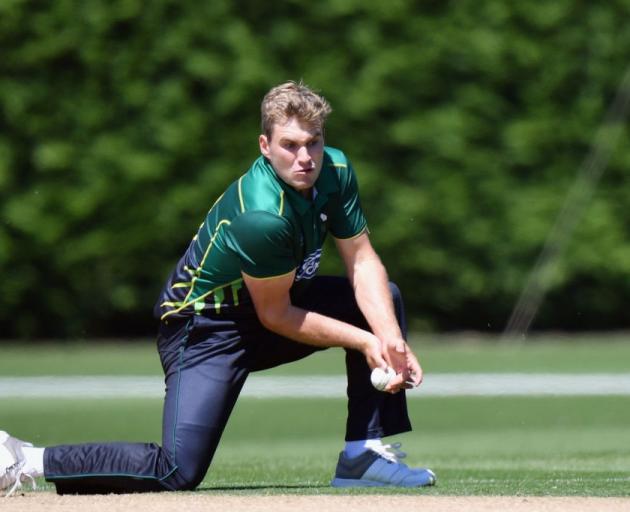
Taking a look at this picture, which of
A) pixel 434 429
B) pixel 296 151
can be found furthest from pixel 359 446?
pixel 434 429

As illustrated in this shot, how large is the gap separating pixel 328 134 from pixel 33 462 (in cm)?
684

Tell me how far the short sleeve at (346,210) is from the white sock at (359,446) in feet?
2.69

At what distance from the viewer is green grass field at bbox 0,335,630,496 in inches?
230

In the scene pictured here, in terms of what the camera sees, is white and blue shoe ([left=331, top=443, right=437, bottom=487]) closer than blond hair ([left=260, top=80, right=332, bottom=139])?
No

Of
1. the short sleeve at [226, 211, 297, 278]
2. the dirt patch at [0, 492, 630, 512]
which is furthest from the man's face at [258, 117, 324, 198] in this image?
the dirt patch at [0, 492, 630, 512]

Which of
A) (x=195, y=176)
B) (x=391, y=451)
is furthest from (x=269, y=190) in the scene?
(x=195, y=176)

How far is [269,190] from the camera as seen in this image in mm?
5129

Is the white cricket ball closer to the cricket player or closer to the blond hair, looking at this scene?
the cricket player

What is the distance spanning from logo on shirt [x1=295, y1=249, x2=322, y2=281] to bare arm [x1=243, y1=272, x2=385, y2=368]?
20cm

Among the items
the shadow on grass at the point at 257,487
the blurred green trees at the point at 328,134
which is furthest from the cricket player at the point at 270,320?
the blurred green trees at the point at 328,134

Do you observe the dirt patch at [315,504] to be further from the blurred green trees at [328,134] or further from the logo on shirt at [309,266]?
the blurred green trees at [328,134]

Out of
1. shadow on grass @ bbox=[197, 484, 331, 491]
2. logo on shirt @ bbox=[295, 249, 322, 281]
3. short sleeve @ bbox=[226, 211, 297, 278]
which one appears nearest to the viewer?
short sleeve @ bbox=[226, 211, 297, 278]

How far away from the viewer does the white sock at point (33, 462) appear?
5238mm

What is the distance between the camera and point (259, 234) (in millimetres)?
5039
